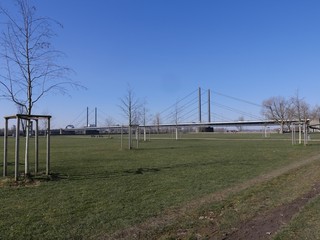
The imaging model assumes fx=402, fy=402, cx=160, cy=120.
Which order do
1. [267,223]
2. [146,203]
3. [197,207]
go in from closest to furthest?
[267,223]
[197,207]
[146,203]

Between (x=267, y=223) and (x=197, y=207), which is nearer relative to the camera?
(x=267, y=223)

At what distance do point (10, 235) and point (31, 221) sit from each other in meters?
0.80

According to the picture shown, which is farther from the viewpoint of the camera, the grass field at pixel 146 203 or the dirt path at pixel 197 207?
the grass field at pixel 146 203

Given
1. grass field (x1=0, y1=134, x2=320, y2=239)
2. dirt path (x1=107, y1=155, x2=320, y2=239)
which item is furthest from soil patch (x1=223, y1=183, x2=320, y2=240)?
grass field (x1=0, y1=134, x2=320, y2=239)

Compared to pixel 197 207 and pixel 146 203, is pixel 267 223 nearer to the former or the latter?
pixel 197 207

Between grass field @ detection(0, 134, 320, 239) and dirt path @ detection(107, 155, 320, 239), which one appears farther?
grass field @ detection(0, 134, 320, 239)

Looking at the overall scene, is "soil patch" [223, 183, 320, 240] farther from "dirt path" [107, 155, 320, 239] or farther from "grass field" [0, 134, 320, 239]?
"grass field" [0, 134, 320, 239]

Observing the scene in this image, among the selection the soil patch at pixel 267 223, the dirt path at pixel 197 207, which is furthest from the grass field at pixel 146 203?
the soil patch at pixel 267 223

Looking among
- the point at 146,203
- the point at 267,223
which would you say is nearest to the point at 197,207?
the point at 146,203

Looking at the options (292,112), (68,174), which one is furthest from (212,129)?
(68,174)

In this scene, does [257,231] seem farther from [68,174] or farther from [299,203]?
[68,174]

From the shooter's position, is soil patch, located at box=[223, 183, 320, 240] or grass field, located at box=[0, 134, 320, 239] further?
grass field, located at box=[0, 134, 320, 239]

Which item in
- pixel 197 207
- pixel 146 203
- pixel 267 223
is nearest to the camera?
pixel 267 223

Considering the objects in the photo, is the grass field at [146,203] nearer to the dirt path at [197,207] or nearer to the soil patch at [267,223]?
the dirt path at [197,207]
